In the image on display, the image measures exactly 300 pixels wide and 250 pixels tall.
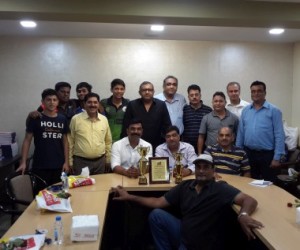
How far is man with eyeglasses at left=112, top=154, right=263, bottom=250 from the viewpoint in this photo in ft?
7.13

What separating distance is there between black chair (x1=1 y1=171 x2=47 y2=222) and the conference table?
39 centimetres

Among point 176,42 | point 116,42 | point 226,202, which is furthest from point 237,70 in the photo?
point 226,202

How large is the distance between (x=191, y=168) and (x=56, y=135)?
4.63 ft

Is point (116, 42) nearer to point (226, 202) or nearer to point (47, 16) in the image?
point (47, 16)

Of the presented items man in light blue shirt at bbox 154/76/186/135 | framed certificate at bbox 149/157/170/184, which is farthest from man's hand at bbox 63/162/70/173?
man in light blue shirt at bbox 154/76/186/135

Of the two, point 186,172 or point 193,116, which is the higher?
point 193,116

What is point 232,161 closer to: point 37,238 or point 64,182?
point 64,182

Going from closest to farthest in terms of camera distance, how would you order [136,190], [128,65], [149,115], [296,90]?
[136,190] < [149,115] < [128,65] < [296,90]

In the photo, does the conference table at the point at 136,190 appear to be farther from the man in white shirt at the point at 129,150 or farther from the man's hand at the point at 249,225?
the man in white shirt at the point at 129,150

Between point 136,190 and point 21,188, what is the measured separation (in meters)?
1.00

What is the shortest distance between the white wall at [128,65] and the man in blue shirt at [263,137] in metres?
1.71

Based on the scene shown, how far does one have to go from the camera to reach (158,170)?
285 centimetres

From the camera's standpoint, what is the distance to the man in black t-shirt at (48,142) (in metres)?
3.27

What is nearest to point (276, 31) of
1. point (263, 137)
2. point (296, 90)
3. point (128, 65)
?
point (296, 90)
